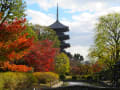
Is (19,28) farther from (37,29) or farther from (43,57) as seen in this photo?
(37,29)

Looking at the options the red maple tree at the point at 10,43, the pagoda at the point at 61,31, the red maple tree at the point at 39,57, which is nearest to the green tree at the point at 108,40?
the red maple tree at the point at 39,57

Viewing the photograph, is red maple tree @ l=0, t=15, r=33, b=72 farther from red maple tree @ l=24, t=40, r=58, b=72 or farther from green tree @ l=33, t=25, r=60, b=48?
green tree @ l=33, t=25, r=60, b=48

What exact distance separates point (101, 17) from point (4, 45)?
1876cm

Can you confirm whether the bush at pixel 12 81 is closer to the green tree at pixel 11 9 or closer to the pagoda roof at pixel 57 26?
the green tree at pixel 11 9

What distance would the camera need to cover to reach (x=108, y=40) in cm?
2989

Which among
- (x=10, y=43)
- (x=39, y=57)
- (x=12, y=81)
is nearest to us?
Result: (x=12, y=81)

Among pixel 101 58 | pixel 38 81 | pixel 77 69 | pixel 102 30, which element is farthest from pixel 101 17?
pixel 77 69

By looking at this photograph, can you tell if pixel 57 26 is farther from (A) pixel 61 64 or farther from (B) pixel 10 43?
(B) pixel 10 43

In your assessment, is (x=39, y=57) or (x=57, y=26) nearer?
(x=39, y=57)

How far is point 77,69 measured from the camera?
5872 centimetres

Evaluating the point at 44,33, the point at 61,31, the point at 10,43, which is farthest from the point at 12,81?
the point at 61,31

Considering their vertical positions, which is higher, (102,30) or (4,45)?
(102,30)

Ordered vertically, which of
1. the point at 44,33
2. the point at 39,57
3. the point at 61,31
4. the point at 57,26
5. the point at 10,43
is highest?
the point at 57,26

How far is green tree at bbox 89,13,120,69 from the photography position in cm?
2972
